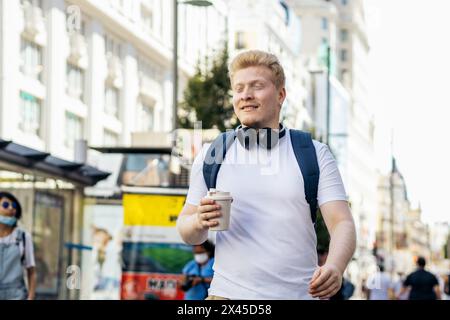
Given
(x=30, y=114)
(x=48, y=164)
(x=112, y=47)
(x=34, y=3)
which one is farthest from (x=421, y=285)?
(x=112, y=47)

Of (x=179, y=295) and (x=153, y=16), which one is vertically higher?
(x=153, y=16)

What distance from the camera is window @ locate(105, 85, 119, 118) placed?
34.1 metres

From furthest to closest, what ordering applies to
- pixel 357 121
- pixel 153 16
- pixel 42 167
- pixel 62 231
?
pixel 357 121 < pixel 153 16 < pixel 62 231 < pixel 42 167

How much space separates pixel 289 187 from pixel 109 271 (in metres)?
13.8

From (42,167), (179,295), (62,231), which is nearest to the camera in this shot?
(179,295)

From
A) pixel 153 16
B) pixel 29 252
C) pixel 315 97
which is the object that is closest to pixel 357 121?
pixel 315 97

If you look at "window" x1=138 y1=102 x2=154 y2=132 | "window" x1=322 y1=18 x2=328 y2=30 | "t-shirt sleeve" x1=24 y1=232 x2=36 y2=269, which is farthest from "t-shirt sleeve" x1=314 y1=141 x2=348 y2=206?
"window" x1=322 y1=18 x2=328 y2=30

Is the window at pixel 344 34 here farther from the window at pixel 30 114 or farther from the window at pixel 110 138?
the window at pixel 30 114

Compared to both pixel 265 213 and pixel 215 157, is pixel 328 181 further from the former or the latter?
pixel 215 157

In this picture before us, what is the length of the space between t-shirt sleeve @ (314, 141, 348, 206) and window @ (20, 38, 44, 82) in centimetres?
2326

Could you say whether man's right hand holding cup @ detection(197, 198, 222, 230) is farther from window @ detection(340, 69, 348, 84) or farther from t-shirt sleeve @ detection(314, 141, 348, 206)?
window @ detection(340, 69, 348, 84)

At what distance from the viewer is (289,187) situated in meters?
3.49
